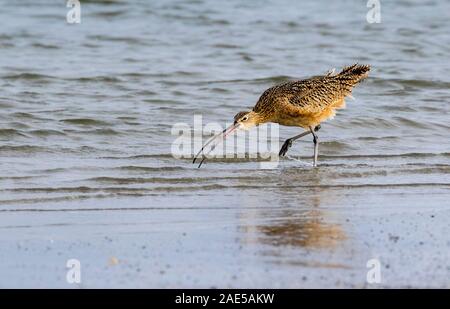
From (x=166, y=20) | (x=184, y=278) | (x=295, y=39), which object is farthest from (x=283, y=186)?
(x=166, y=20)

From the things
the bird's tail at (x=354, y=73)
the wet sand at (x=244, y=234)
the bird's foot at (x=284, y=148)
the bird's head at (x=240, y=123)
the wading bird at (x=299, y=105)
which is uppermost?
the bird's tail at (x=354, y=73)

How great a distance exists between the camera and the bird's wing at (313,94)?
10797mm

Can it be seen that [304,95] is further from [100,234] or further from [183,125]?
[100,234]

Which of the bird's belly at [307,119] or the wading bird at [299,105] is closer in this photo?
the wading bird at [299,105]

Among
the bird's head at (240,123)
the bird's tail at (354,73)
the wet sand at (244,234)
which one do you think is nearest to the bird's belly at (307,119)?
the bird's head at (240,123)

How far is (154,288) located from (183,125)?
6.47 m

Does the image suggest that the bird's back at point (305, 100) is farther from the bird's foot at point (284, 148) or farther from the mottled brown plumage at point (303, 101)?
the bird's foot at point (284, 148)

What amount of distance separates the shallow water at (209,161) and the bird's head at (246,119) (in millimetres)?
406

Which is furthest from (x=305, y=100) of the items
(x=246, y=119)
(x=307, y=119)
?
(x=246, y=119)

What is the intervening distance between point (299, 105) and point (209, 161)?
116cm

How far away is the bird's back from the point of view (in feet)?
35.4

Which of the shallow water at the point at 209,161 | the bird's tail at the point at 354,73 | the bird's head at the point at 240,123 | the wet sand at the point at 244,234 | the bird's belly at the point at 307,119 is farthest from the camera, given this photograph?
the bird's tail at the point at 354,73

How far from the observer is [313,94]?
10883 mm

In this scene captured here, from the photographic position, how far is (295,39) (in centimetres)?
1886
